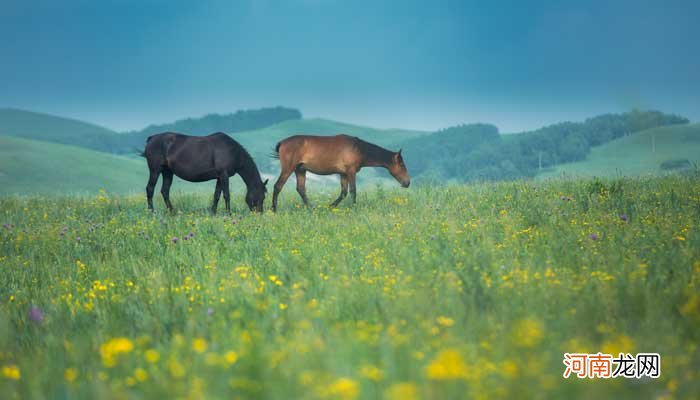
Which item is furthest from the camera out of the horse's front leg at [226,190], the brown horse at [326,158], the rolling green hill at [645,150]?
the rolling green hill at [645,150]

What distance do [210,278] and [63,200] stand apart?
1342 cm

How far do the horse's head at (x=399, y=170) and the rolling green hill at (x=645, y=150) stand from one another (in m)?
68.4

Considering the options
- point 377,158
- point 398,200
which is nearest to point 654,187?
point 398,200

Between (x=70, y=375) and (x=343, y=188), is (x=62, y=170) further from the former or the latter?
A: (x=70, y=375)

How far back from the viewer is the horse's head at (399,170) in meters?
16.0

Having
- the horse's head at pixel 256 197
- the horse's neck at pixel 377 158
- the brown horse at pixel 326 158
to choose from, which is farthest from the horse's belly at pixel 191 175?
the horse's neck at pixel 377 158

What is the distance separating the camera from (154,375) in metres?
3.43

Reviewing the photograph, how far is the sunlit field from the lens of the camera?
3182 millimetres

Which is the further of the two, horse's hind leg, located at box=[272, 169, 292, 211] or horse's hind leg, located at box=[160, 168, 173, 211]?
horse's hind leg, located at box=[160, 168, 173, 211]

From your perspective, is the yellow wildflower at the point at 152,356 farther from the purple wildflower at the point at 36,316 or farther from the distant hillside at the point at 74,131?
the distant hillside at the point at 74,131

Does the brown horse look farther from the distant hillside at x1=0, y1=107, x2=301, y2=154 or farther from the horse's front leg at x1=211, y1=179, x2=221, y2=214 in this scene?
the distant hillside at x1=0, y1=107, x2=301, y2=154

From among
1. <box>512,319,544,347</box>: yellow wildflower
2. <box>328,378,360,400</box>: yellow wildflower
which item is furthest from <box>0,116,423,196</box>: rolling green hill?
<box>328,378,360,400</box>: yellow wildflower

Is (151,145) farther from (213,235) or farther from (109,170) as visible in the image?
(109,170)

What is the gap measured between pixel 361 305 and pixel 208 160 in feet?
33.4
